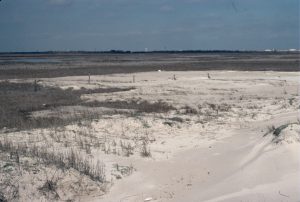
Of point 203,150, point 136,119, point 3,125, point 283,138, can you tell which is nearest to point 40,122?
point 3,125

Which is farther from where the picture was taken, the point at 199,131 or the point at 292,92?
the point at 292,92

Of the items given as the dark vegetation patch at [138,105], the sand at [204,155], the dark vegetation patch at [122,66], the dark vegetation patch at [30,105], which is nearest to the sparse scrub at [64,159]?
the sand at [204,155]

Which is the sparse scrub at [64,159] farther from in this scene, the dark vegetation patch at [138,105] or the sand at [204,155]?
the dark vegetation patch at [138,105]

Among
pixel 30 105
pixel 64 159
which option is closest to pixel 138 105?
pixel 30 105

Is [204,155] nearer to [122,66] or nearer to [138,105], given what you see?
[138,105]

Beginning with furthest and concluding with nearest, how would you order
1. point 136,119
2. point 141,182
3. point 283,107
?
point 283,107, point 136,119, point 141,182

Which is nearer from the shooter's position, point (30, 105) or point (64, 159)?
point (64, 159)

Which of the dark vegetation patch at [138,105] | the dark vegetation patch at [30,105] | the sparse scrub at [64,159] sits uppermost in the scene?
the sparse scrub at [64,159]

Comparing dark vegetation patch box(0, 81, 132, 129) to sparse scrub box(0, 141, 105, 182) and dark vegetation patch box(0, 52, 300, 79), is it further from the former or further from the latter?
dark vegetation patch box(0, 52, 300, 79)

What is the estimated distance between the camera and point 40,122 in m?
17.1

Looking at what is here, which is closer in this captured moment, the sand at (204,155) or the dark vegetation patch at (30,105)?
the sand at (204,155)

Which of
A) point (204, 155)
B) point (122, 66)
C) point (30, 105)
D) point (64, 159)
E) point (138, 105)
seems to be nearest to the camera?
point (64, 159)

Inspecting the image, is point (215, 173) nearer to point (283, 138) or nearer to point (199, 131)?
point (283, 138)

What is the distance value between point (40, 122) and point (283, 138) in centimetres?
889
